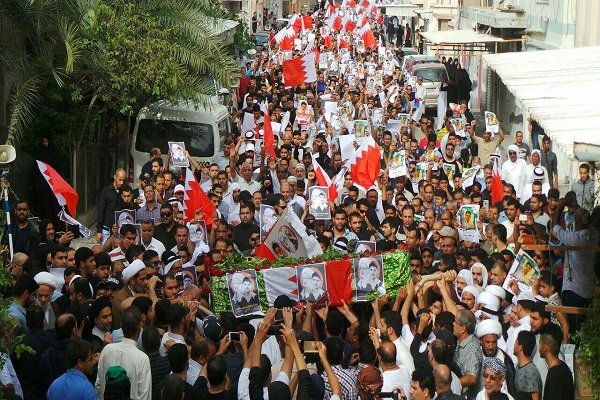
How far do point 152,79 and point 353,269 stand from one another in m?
8.97

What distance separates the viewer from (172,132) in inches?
777

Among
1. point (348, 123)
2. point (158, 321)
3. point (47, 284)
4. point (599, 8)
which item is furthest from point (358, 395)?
point (599, 8)

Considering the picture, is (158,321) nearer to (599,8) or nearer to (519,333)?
(519,333)

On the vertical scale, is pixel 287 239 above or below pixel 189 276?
above

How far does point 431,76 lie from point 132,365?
2716 cm

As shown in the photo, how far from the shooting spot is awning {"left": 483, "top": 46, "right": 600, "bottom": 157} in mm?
9539

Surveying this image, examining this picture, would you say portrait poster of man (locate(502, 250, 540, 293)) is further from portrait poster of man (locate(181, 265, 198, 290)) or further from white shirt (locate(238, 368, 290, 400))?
white shirt (locate(238, 368, 290, 400))

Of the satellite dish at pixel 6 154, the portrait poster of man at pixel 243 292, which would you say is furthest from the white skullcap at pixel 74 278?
the satellite dish at pixel 6 154

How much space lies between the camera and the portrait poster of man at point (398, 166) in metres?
16.8

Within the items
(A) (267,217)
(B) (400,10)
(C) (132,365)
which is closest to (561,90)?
(A) (267,217)

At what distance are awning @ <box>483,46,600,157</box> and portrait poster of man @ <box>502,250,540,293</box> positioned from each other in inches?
44.5

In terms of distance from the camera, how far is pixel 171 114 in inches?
783

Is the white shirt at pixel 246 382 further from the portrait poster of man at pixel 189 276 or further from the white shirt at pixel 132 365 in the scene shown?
the portrait poster of man at pixel 189 276

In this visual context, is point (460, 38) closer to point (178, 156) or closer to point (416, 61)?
point (416, 61)
